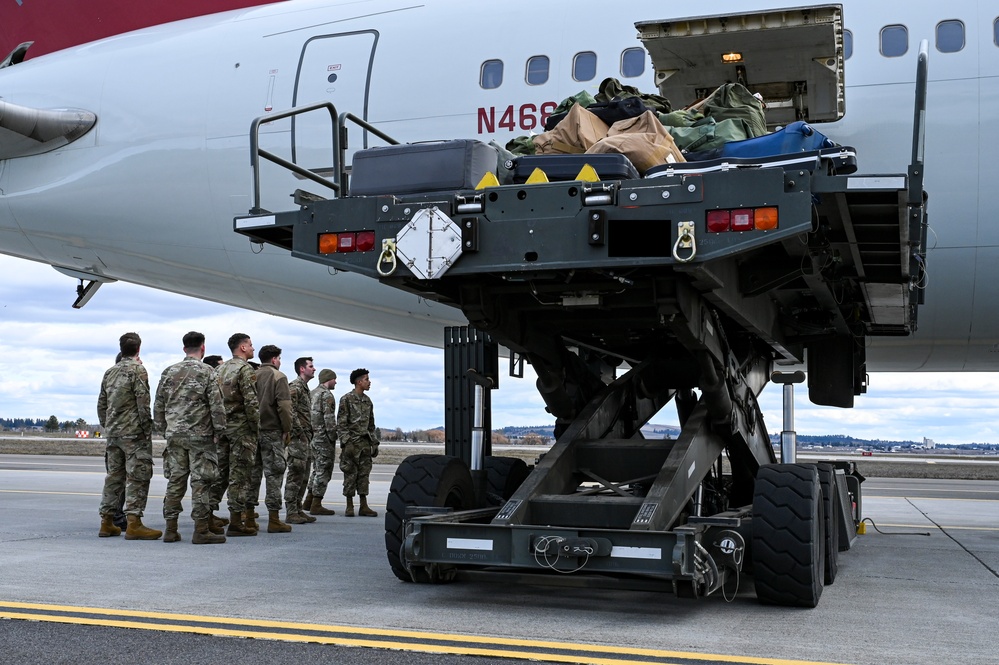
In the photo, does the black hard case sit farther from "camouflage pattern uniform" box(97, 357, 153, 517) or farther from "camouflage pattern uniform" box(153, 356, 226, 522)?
"camouflage pattern uniform" box(97, 357, 153, 517)

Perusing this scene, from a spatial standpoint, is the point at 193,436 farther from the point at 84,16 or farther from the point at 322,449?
the point at 84,16

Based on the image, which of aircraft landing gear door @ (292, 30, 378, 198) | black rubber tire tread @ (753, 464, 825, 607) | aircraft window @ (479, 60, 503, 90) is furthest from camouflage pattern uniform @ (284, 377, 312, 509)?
black rubber tire tread @ (753, 464, 825, 607)

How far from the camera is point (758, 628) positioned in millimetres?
4824

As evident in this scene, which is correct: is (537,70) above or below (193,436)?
above

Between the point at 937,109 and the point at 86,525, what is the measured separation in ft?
27.7

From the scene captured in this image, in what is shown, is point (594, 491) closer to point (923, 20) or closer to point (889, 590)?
point (889, 590)

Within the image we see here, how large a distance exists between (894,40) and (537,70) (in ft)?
10.5

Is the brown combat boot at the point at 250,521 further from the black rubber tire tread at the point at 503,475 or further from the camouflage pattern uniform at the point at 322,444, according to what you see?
the black rubber tire tread at the point at 503,475

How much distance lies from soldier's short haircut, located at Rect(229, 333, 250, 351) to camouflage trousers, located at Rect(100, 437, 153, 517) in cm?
104

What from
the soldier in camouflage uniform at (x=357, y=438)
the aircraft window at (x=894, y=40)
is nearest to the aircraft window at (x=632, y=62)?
the aircraft window at (x=894, y=40)

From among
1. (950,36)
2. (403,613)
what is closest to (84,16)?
(950,36)

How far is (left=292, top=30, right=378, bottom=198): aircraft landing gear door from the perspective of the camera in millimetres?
10289

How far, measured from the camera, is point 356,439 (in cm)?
1067

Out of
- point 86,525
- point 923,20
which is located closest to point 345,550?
point 86,525
